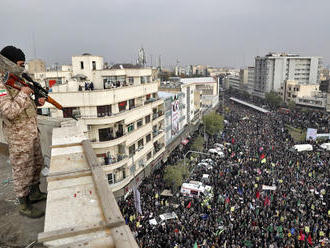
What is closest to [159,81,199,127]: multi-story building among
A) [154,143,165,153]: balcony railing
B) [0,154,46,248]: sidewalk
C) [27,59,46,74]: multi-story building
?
[154,143,165,153]: balcony railing

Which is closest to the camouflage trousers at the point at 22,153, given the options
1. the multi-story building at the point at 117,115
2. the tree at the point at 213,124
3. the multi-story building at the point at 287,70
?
the multi-story building at the point at 117,115

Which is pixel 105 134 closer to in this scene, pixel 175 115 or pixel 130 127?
pixel 130 127

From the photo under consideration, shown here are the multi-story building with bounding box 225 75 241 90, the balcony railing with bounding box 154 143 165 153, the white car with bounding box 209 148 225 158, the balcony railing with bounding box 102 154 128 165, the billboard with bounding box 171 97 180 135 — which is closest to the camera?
the balcony railing with bounding box 102 154 128 165

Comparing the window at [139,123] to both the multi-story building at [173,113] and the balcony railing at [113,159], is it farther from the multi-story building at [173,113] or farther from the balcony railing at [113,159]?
the multi-story building at [173,113]

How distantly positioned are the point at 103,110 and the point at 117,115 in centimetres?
138

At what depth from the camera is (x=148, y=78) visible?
33.4 m

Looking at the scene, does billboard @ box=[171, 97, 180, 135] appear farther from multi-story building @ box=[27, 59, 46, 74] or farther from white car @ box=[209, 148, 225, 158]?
multi-story building @ box=[27, 59, 46, 74]

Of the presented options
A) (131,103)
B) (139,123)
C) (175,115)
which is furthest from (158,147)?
(175,115)

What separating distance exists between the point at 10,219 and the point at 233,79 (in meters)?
163

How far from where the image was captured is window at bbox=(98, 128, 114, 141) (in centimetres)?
2398

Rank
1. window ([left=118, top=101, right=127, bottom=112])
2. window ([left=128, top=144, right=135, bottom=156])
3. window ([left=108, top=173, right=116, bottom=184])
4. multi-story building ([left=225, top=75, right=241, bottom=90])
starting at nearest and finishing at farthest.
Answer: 1. window ([left=108, top=173, right=116, bottom=184])
2. window ([left=118, top=101, right=127, bottom=112])
3. window ([left=128, top=144, right=135, bottom=156])
4. multi-story building ([left=225, top=75, right=241, bottom=90])

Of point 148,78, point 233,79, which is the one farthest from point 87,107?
point 233,79

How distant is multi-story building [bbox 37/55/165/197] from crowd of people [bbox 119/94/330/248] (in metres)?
2.98

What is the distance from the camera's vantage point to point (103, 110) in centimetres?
2367
